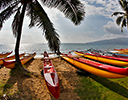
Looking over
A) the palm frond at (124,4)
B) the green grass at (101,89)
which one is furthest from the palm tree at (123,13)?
the green grass at (101,89)

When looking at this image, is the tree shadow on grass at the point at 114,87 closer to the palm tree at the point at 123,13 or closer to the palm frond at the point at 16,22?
the palm frond at the point at 16,22

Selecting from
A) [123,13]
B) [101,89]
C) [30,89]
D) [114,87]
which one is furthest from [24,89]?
[123,13]

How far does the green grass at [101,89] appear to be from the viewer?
4.01 m

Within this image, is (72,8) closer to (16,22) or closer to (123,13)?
(16,22)

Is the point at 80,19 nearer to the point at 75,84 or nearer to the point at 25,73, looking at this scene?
the point at 75,84

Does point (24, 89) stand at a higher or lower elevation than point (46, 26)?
lower

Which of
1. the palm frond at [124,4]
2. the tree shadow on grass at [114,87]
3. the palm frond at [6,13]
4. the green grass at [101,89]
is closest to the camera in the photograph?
the green grass at [101,89]

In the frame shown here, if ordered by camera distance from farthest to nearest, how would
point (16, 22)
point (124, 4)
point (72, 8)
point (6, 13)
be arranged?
point (124, 4) < point (16, 22) < point (6, 13) < point (72, 8)

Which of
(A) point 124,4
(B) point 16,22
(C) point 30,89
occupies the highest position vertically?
(A) point 124,4

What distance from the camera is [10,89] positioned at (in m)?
4.13

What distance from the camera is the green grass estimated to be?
13.2 ft

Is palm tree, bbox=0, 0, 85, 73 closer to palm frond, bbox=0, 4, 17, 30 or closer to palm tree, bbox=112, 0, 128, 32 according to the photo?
palm frond, bbox=0, 4, 17, 30

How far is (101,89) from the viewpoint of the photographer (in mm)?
4566

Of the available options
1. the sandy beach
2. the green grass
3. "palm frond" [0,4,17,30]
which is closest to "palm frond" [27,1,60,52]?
"palm frond" [0,4,17,30]
